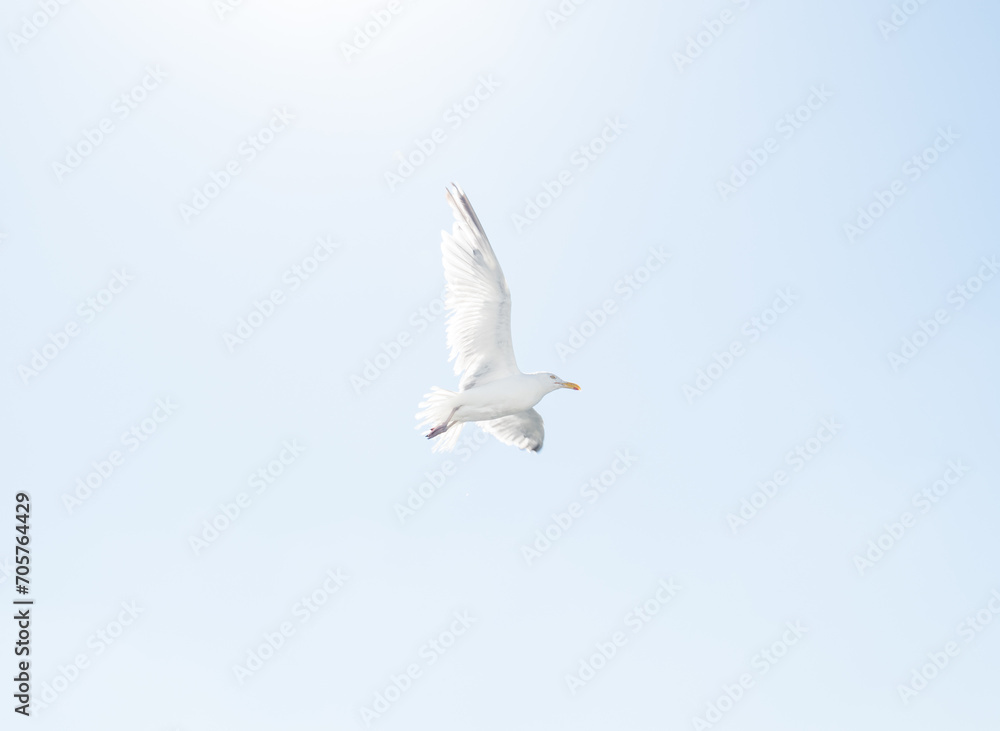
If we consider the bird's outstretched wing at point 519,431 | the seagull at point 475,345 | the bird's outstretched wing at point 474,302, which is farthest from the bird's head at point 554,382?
the bird's outstretched wing at point 519,431

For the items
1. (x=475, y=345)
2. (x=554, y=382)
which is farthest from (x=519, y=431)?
(x=475, y=345)

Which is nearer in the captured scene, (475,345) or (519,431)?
(475,345)

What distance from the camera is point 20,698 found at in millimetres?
13547

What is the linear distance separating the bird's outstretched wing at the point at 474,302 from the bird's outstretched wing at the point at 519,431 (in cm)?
149

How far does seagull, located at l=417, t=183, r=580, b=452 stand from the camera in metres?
13.3

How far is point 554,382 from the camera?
14.1 m

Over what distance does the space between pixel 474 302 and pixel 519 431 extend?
9.45ft

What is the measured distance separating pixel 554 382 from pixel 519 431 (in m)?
1.67

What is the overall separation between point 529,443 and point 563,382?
68.8 inches

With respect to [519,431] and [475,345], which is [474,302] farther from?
[519,431]

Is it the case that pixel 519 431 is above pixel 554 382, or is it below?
below

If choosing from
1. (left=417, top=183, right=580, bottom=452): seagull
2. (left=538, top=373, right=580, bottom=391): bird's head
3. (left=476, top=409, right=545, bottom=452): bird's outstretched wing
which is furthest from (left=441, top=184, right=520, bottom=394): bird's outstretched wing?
(left=476, top=409, right=545, bottom=452): bird's outstretched wing

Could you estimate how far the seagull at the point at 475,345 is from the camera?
1329 cm

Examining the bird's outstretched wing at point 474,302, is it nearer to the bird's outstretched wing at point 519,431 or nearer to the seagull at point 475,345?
the seagull at point 475,345
